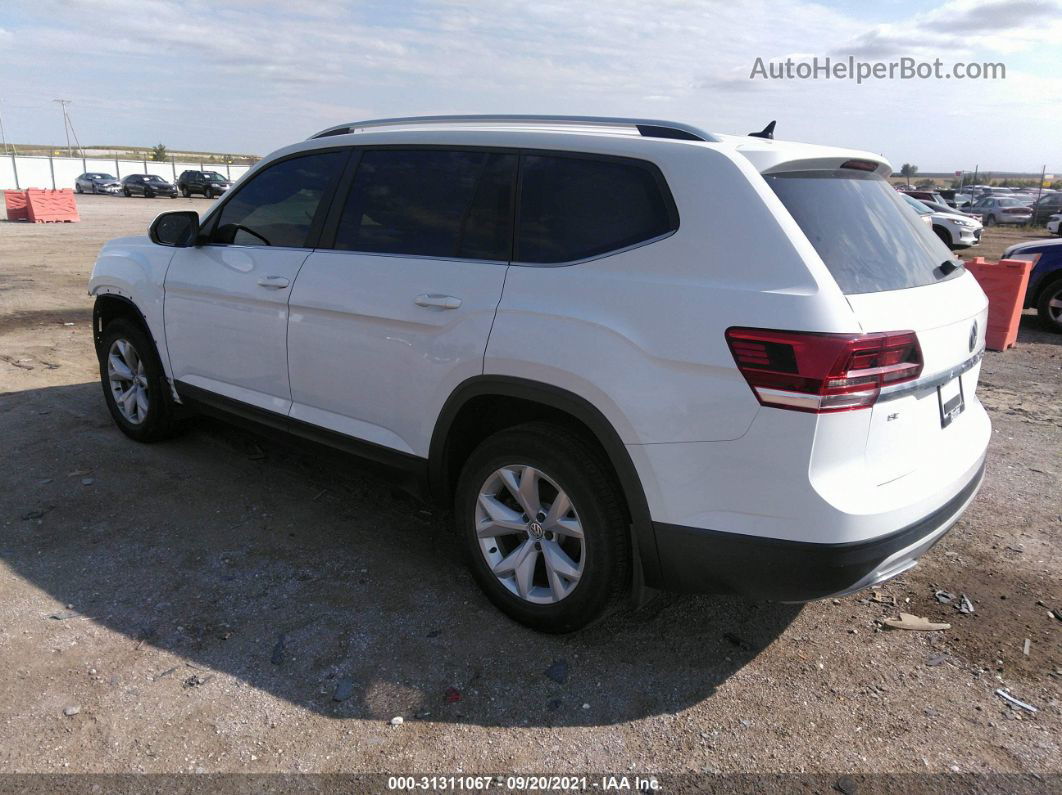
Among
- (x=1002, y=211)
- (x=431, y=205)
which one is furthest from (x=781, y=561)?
(x=1002, y=211)

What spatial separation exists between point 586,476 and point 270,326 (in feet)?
6.58

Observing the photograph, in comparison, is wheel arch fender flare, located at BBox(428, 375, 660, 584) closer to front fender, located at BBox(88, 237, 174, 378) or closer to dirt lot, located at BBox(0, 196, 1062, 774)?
dirt lot, located at BBox(0, 196, 1062, 774)

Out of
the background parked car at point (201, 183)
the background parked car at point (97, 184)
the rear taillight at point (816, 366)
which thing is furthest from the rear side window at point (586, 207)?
the background parked car at point (97, 184)

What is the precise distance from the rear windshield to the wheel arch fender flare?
0.91 meters

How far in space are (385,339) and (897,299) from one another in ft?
6.70

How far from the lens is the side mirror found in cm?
456

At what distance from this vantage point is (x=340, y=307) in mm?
3645

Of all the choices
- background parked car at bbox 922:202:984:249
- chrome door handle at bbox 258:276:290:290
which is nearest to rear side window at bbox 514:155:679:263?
chrome door handle at bbox 258:276:290:290

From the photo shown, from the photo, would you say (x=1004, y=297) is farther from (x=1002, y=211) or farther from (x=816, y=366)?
(x=1002, y=211)

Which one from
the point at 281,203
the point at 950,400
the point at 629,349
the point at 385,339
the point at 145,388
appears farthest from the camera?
the point at 145,388

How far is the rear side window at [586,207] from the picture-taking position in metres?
2.86

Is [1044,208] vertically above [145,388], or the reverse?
[145,388]

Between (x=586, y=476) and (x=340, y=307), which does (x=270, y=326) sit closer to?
(x=340, y=307)

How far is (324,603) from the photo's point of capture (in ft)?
11.5
